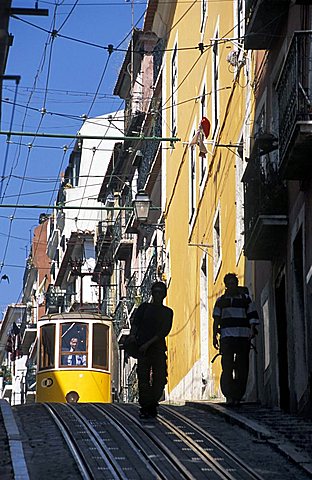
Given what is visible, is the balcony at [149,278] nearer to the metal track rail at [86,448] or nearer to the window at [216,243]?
the window at [216,243]

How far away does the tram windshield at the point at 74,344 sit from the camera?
31.4 metres

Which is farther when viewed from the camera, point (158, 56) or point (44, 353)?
point (158, 56)

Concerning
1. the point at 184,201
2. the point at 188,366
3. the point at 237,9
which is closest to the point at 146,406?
the point at 237,9

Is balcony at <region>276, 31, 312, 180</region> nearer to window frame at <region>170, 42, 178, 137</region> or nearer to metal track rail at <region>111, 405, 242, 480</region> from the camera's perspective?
metal track rail at <region>111, 405, 242, 480</region>

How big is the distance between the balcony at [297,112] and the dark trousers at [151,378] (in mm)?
2627

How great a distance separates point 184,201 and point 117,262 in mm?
16305

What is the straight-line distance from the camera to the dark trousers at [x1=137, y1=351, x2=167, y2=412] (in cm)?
1482

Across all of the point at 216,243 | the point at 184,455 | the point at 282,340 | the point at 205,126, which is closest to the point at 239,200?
the point at 216,243

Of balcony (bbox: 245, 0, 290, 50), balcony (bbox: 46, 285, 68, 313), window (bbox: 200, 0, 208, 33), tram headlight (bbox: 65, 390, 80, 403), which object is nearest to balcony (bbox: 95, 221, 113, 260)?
balcony (bbox: 46, 285, 68, 313)

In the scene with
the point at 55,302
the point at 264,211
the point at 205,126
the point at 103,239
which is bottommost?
the point at 264,211

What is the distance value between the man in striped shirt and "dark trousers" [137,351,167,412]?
5.14 feet

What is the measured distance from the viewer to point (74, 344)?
103 ft

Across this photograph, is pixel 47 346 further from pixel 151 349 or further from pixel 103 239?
pixel 103 239

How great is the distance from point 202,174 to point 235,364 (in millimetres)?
11986
